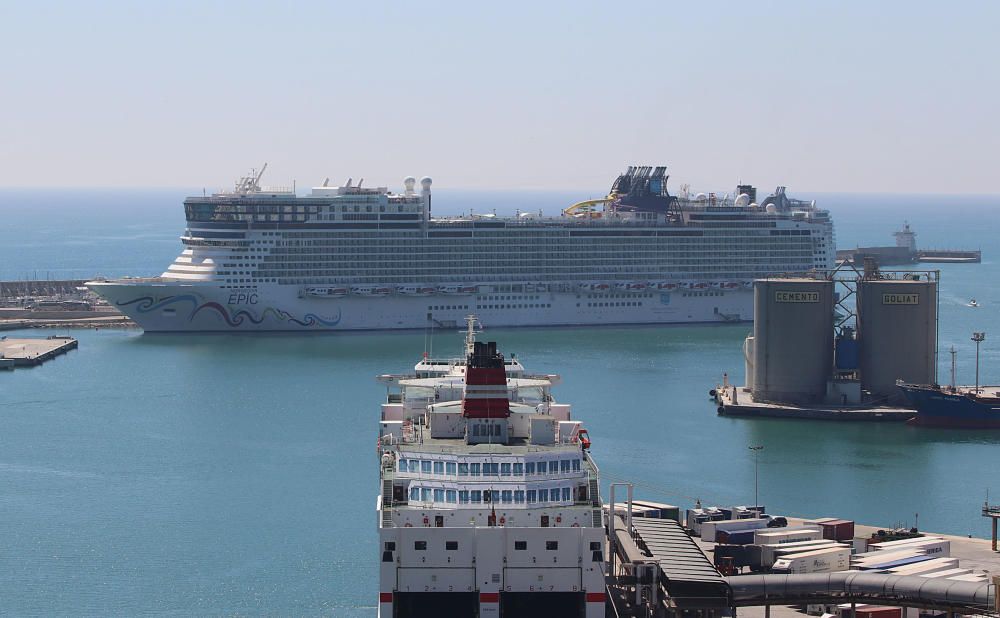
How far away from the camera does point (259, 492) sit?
4366cm

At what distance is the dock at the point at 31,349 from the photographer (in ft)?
232

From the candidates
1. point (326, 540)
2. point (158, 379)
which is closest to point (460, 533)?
point (326, 540)

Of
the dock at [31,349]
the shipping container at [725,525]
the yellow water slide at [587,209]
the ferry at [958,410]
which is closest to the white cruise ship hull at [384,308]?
the dock at [31,349]

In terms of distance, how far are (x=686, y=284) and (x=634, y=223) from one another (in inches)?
162

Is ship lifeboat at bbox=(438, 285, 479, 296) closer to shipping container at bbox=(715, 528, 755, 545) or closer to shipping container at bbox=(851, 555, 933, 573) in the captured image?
shipping container at bbox=(715, 528, 755, 545)

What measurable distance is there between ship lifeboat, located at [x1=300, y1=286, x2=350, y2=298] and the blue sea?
8.82 feet

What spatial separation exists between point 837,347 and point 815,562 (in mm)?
28229

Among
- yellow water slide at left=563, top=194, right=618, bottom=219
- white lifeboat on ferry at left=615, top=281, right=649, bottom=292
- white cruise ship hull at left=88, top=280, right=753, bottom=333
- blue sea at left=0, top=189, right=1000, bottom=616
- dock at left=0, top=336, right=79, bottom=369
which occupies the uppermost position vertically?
→ yellow water slide at left=563, top=194, right=618, bottom=219

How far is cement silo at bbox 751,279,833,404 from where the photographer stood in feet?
194

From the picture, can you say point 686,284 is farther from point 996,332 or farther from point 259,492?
point 259,492

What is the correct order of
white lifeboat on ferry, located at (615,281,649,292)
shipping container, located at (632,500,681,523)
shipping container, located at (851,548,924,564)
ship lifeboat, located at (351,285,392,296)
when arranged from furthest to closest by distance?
white lifeboat on ferry, located at (615,281,649,292), ship lifeboat, located at (351,285,392,296), shipping container, located at (632,500,681,523), shipping container, located at (851,548,924,564)

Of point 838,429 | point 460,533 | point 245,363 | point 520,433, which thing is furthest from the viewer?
point 245,363

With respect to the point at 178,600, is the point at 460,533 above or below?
above

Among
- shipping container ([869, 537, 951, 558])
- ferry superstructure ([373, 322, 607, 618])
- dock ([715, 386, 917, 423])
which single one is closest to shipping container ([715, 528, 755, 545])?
shipping container ([869, 537, 951, 558])
